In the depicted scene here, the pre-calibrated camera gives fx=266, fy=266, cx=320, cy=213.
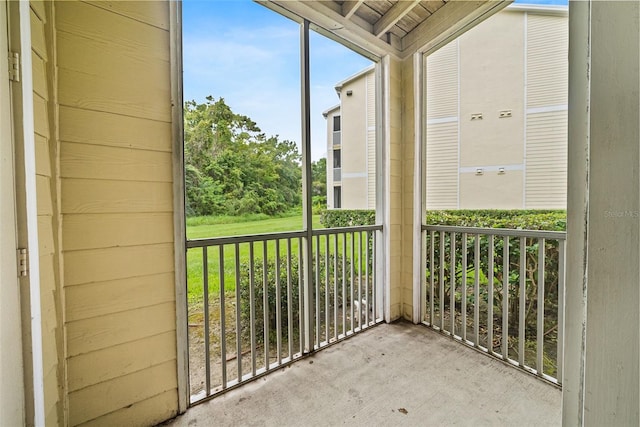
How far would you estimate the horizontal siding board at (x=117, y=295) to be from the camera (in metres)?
1.22

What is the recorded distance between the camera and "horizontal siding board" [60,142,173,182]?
47.1 inches

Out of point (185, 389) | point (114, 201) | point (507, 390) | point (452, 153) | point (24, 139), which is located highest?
point (452, 153)

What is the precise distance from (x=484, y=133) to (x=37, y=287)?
2820 mm

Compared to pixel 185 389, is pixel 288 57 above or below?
above

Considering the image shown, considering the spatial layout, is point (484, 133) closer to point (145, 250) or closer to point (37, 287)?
point (145, 250)

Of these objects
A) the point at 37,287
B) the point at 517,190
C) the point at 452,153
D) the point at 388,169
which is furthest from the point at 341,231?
the point at 37,287

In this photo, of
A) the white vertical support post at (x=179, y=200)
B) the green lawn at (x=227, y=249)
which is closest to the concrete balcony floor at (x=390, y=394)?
the white vertical support post at (x=179, y=200)

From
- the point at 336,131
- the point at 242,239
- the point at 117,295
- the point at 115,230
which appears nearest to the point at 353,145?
the point at 336,131

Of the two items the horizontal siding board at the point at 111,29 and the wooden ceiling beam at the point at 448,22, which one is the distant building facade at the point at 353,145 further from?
the horizontal siding board at the point at 111,29

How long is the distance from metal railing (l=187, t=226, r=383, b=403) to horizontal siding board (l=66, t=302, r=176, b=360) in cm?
21

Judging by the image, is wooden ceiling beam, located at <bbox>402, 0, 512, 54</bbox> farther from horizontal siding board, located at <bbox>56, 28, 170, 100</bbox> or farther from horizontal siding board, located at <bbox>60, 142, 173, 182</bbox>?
horizontal siding board, located at <bbox>60, 142, 173, 182</bbox>

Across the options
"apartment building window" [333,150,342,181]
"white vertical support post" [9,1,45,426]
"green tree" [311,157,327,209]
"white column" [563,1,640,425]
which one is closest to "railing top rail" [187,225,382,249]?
"green tree" [311,157,327,209]

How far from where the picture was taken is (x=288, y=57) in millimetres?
1979

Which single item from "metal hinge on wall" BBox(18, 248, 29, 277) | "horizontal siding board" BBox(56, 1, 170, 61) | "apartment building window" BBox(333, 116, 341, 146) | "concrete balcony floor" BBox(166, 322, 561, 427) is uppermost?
"horizontal siding board" BBox(56, 1, 170, 61)
